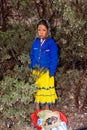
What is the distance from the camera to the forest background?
416 centimetres

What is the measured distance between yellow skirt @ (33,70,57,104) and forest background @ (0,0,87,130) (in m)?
0.18

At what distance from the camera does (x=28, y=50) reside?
5.28m

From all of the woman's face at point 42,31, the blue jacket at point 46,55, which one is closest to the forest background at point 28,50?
the blue jacket at point 46,55

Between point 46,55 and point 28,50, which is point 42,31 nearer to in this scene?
point 46,55

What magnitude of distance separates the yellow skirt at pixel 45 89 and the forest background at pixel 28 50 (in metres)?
0.18

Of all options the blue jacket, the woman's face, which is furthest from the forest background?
the woman's face

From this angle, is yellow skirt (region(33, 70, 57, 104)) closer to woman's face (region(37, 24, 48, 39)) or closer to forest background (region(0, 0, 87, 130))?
forest background (region(0, 0, 87, 130))

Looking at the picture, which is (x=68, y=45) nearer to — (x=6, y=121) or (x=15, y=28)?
(x=15, y=28)

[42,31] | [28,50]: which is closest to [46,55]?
[42,31]

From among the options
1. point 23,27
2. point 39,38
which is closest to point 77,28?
point 39,38

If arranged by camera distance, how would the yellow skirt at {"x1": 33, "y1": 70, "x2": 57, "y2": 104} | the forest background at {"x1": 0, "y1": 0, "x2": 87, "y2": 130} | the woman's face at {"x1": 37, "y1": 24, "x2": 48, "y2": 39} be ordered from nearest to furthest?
the forest background at {"x1": 0, "y1": 0, "x2": 87, "y2": 130}
the woman's face at {"x1": 37, "y1": 24, "x2": 48, "y2": 39}
the yellow skirt at {"x1": 33, "y1": 70, "x2": 57, "y2": 104}

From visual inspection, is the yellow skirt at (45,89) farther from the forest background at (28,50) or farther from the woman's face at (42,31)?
the woman's face at (42,31)

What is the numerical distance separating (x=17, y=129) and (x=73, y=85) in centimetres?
146

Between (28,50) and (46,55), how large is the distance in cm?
65
